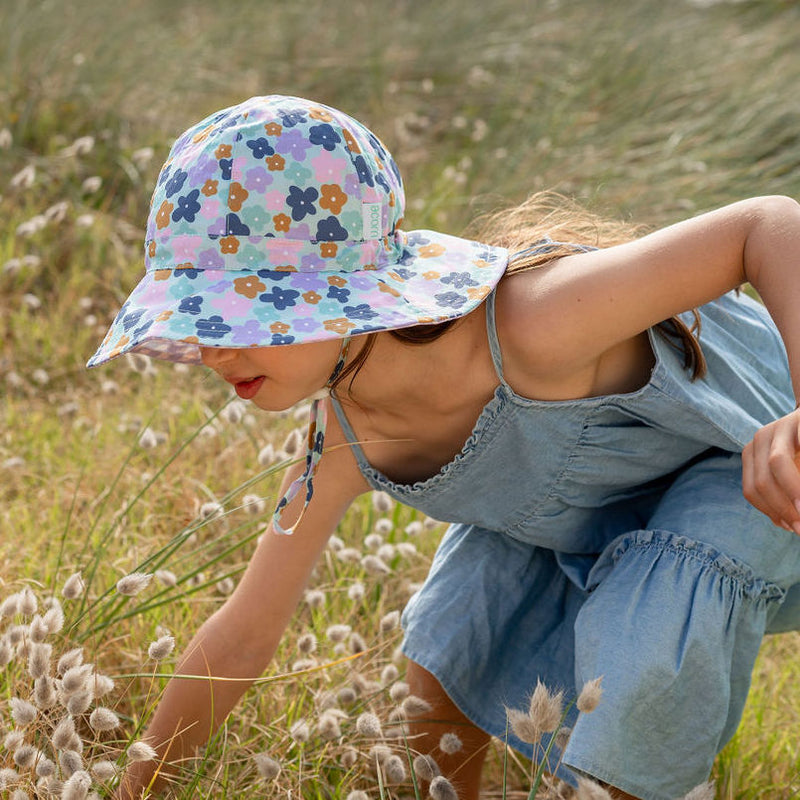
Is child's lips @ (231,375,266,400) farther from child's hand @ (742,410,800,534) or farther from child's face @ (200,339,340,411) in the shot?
child's hand @ (742,410,800,534)

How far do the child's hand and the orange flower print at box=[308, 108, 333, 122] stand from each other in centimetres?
75

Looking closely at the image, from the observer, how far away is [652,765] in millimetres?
1772

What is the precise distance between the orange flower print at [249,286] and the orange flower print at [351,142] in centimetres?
24

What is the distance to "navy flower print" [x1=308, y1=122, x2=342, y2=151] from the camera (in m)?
1.69

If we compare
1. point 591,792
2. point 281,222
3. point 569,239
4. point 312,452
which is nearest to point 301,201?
point 281,222

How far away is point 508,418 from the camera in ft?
6.30

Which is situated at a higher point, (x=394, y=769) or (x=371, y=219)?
(x=371, y=219)

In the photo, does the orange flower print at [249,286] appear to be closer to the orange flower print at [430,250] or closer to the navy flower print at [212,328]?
the navy flower print at [212,328]

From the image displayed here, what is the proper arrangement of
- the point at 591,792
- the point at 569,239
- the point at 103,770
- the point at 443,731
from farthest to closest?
the point at 443,731, the point at 569,239, the point at 103,770, the point at 591,792

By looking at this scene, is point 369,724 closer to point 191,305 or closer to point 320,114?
point 191,305

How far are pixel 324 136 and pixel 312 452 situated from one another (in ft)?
1.74

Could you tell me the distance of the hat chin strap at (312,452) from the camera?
1.84 m

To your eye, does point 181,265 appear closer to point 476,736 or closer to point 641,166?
point 476,736

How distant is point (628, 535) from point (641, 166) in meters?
2.98
